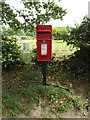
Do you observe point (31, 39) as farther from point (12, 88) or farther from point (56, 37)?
point (12, 88)

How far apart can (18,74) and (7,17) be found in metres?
1.89

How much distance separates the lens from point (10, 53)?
174 inches

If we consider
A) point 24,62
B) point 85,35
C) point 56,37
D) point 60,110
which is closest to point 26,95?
point 60,110

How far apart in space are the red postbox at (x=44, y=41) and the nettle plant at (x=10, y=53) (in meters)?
1.47

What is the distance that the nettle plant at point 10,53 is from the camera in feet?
13.9

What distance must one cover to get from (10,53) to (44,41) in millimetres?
1823

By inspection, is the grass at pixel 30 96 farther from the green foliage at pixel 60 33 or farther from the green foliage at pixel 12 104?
the green foliage at pixel 60 33

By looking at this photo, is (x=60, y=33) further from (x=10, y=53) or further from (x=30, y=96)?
(x=30, y=96)

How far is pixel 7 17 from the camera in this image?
13.1 ft

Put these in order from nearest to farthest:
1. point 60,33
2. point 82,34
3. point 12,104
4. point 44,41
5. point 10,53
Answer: point 12,104, point 44,41, point 82,34, point 10,53, point 60,33

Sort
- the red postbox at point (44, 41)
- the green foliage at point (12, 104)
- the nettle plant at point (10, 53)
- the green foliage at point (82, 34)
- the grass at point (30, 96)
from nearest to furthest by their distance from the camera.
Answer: the green foliage at point (12, 104)
the grass at point (30, 96)
the red postbox at point (44, 41)
the green foliage at point (82, 34)
the nettle plant at point (10, 53)

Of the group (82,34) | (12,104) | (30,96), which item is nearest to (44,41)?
(30,96)

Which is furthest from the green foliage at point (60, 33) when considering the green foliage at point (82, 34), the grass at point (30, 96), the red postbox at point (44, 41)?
the grass at point (30, 96)

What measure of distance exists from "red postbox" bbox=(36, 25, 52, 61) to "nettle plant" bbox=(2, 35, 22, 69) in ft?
4.84
